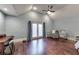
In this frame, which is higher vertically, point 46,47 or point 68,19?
point 68,19

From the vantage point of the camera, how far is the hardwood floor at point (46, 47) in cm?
198

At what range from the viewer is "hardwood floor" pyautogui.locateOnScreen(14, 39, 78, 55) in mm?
1976

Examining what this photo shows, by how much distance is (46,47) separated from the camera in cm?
205

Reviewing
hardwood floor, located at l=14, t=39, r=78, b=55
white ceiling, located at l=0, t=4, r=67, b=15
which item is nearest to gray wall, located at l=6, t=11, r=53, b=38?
white ceiling, located at l=0, t=4, r=67, b=15

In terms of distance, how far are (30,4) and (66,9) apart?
0.74 m

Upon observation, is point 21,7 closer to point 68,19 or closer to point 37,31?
point 37,31

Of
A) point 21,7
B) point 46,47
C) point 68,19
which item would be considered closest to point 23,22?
point 21,7

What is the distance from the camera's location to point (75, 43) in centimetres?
198

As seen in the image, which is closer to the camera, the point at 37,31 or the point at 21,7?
the point at 21,7

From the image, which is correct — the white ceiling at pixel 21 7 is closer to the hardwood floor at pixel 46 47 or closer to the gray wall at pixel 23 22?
the gray wall at pixel 23 22

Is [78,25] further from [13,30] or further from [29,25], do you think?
[13,30]

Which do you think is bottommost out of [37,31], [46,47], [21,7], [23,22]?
[46,47]

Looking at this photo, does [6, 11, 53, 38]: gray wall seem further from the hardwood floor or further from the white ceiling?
the hardwood floor
